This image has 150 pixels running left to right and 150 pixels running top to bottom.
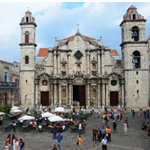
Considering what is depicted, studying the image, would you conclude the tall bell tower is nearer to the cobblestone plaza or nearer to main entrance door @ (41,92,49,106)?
main entrance door @ (41,92,49,106)

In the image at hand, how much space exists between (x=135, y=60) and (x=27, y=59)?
19.8 m

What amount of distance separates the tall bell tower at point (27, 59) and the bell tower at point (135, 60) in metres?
16.8

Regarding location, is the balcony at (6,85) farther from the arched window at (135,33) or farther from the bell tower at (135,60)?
the arched window at (135,33)

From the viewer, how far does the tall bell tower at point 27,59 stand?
3725 cm

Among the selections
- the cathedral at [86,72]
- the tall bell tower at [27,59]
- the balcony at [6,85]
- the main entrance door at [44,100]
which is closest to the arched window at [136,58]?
the cathedral at [86,72]

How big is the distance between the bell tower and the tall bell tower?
16760mm

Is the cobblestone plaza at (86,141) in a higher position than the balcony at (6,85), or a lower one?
lower

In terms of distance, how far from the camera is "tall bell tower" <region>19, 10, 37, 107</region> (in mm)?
37250

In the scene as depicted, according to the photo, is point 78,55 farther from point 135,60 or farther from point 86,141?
point 86,141

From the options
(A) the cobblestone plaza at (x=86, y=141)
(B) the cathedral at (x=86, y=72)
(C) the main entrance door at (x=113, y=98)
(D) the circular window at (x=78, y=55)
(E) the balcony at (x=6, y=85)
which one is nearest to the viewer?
(A) the cobblestone plaza at (x=86, y=141)

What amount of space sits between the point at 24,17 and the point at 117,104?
23.6 m

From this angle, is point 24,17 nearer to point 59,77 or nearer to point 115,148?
point 59,77

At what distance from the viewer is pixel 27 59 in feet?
125

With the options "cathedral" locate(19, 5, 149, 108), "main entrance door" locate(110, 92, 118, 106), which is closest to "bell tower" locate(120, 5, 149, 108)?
"cathedral" locate(19, 5, 149, 108)
